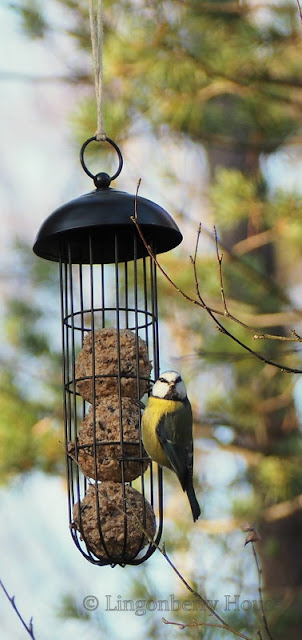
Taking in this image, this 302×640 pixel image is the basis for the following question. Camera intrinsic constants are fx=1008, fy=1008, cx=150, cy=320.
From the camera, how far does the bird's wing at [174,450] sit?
328 cm

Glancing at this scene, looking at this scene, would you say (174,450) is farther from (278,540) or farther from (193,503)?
(278,540)

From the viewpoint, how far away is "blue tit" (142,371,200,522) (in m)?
3.26

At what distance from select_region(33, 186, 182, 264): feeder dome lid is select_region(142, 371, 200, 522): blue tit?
18.6 inches

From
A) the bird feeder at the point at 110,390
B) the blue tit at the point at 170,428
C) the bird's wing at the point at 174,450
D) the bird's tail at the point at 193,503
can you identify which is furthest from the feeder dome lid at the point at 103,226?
the bird's tail at the point at 193,503

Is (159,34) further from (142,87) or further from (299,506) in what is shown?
(299,506)

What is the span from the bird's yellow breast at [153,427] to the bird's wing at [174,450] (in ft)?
0.05

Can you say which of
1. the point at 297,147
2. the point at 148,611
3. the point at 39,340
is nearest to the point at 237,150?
the point at 297,147

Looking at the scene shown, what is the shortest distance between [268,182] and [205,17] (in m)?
0.97

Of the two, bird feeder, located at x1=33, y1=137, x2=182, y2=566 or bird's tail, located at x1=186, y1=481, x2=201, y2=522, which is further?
bird's tail, located at x1=186, y1=481, x2=201, y2=522

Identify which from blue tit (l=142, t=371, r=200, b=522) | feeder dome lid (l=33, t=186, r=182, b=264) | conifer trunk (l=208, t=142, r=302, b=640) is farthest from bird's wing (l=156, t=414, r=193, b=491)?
conifer trunk (l=208, t=142, r=302, b=640)

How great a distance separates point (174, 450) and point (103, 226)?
31.9 inches

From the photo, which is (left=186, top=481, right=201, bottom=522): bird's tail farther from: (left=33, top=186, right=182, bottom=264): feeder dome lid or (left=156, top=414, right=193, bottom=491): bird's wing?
(left=33, top=186, right=182, bottom=264): feeder dome lid

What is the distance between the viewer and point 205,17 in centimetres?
546

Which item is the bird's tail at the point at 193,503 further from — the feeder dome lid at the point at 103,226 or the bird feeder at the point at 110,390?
the feeder dome lid at the point at 103,226
